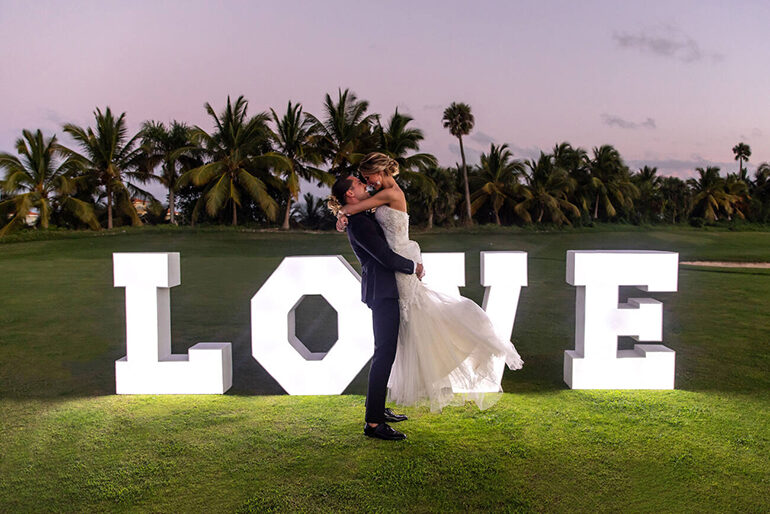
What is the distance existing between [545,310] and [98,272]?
450 inches

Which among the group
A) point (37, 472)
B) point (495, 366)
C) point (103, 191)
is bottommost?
point (37, 472)

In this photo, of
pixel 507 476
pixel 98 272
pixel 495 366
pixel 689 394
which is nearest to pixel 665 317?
pixel 689 394

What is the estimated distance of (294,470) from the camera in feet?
10.7

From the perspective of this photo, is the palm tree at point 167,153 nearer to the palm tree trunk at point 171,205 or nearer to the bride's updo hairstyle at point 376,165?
the palm tree trunk at point 171,205

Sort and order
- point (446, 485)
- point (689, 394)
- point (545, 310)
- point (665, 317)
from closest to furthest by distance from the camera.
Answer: point (446, 485) < point (689, 394) < point (665, 317) < point (545, 310)

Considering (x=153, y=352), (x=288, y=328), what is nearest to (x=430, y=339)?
(x=288, y=328)

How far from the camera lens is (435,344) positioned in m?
3.86

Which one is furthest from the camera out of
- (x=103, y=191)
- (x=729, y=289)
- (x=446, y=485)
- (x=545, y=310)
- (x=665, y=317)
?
(x=103, y=191)

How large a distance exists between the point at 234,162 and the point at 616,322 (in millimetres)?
26788

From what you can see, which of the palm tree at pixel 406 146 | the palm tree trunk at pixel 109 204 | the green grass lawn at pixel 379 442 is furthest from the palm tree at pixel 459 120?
the green grass lawn at pixel 379 442

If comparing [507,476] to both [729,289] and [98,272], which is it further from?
[98,272]

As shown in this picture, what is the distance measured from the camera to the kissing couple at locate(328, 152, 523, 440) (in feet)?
12.0

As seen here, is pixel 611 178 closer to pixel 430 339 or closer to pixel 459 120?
pixel 459 120

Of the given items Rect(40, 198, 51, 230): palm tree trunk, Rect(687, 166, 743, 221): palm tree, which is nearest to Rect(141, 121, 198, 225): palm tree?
Rect(40, 198, 51, 230): palm tree trunk
